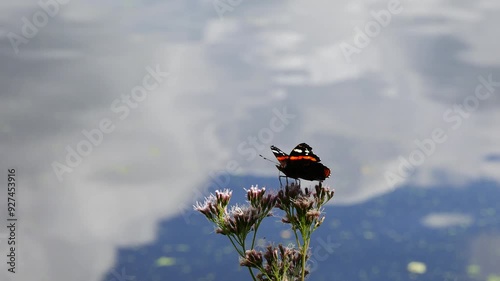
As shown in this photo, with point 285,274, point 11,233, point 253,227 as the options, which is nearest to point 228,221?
point 253,227

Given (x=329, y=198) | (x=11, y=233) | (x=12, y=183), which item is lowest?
(x=329, y=198)

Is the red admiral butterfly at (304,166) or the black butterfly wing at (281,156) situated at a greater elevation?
the black butterfly wing at (281,156)

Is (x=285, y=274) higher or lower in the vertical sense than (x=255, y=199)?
lower

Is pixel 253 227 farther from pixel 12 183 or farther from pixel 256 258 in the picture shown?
pixel 12 183

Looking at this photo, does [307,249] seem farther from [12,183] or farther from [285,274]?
[12,183]

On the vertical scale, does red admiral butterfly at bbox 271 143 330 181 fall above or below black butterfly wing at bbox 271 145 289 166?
below

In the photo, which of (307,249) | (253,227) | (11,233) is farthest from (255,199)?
(11,233)

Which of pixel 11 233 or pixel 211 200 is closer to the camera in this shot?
pixel 211 200
